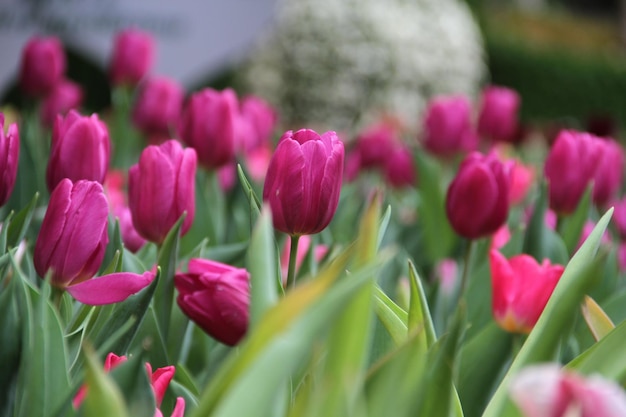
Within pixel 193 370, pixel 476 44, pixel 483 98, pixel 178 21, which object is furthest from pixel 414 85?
pixel 193 370

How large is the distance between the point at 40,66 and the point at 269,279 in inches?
57.3

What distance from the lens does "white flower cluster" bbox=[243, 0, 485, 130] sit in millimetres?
4961

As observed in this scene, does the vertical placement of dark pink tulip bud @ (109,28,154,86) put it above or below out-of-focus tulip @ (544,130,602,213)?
below

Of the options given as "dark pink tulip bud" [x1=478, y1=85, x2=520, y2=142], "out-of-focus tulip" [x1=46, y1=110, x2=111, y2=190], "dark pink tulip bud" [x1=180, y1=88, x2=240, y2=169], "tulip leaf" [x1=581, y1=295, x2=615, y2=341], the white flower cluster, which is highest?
"out-of-focus tulip" [x1=46, y1=110, x2=111, y2=190]

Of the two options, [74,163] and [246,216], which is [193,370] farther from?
[246,216]

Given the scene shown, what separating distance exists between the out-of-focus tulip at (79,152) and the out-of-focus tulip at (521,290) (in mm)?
364

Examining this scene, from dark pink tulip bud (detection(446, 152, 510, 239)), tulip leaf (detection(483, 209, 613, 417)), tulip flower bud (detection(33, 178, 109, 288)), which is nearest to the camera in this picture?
tulip leaf (detection(483, 209, 613, 417))

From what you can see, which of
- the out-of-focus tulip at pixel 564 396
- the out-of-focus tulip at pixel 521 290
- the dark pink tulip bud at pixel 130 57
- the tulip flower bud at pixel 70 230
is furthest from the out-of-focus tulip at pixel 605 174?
the dark pink tulip bud at pixel 130 57

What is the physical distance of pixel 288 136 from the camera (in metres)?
0.73

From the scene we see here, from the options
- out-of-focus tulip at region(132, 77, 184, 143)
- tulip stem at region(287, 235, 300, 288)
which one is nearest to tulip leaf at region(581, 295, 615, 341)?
tulip stem at region(287, 235, 300, 288)

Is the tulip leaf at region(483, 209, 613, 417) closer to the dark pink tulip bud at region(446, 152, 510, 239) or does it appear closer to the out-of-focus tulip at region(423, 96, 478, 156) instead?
the dark pink tulip bud at region(446, 152, 510, 239)

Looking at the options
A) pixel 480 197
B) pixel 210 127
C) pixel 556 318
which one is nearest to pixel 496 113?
pixel 210 127

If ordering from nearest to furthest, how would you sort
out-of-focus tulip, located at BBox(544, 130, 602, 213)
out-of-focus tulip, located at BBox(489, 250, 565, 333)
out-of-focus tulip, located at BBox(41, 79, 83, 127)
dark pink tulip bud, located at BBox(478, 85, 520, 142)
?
1. out-of-focus tulip, located at BBox(489, 250, 565, 333)
2. out-of-focus tulip, located at BBox(544, 130, 602, 213)
3. out-of-focus tulip, located at BBox(41, 79, 83, 127)
4. dark pink tulip bud, located at BBox(478, 85, 520, 142)

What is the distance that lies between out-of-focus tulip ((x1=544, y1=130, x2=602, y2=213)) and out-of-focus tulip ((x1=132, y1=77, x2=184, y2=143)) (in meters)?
0.82
